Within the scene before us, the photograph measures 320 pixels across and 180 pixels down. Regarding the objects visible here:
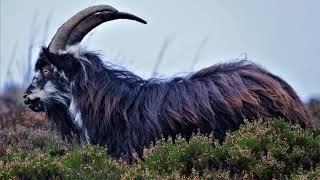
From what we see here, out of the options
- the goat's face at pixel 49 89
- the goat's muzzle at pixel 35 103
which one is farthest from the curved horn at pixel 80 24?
the goat's muzzle at pixel 35 103

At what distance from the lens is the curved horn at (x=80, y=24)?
11.0 m

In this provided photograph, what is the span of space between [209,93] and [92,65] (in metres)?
1.55

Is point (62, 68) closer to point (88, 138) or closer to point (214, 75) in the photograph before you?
point (88, 138)

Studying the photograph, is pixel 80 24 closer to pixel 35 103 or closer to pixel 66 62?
pixel 66 62

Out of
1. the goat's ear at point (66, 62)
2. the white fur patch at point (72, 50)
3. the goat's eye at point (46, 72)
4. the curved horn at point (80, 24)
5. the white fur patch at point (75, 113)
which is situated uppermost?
the curved horn at point (80, 24)

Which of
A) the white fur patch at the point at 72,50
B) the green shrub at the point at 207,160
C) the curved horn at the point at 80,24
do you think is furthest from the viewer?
the white fur patch at the point at 72,50

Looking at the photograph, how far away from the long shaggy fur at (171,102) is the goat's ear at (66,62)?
69 millimetres

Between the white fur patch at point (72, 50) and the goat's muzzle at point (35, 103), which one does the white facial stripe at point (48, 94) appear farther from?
the white fur patch at point (72, 50)

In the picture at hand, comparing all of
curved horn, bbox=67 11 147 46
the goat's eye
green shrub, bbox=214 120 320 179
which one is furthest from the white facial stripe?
green shrub, bbox=214 120 320 179

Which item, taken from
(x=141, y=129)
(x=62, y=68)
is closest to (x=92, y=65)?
(x=62, y=68)

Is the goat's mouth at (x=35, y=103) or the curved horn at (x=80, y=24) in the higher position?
the curved horn at (x=80, y=24)

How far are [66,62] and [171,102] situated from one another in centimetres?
143

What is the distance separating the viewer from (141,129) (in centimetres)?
1054

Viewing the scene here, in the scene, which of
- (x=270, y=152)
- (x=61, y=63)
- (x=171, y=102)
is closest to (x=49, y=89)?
(x=61, y=63)
